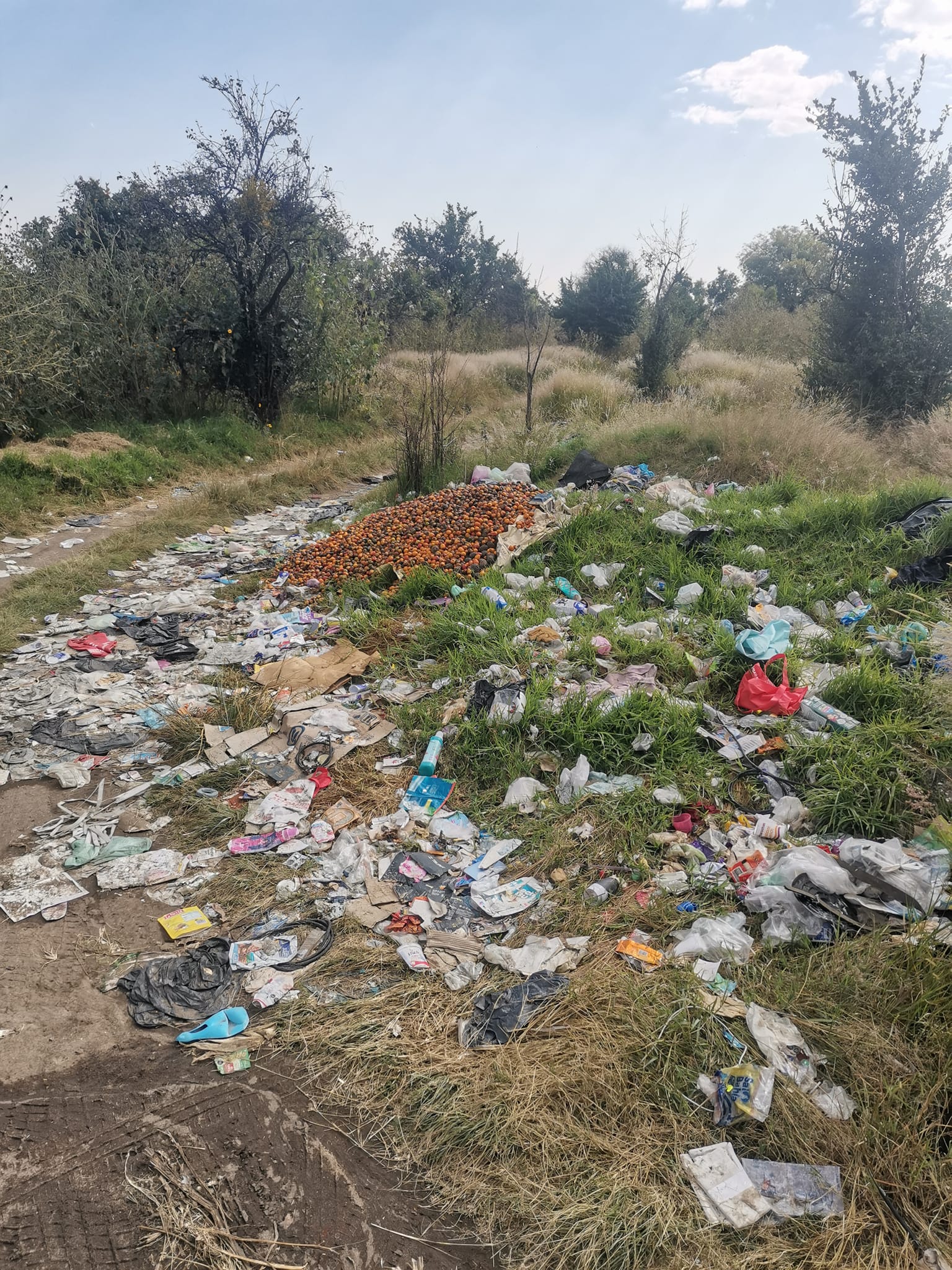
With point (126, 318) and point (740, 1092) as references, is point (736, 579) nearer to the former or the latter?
point (740, 1092)

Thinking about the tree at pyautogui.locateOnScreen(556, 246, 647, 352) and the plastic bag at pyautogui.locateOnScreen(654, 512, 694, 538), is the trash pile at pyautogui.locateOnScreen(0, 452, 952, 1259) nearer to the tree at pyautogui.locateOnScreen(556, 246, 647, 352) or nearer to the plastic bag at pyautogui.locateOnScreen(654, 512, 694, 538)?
the plastic bag at pyautogui.locateOnScreen(654, 512, 694, 538)

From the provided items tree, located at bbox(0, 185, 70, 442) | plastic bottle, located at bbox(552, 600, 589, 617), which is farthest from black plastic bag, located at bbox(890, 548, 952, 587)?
tree, located at bbox(0, 185, 70, 442)

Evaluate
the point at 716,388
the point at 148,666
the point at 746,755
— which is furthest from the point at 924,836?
the point at 716,388

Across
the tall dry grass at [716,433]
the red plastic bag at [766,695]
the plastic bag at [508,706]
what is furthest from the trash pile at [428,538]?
the red plastic bag at [766,695]

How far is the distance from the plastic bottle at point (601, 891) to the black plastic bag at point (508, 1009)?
1.14ft

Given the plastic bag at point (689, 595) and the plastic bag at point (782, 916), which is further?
the plastic bag at point (689, 595)

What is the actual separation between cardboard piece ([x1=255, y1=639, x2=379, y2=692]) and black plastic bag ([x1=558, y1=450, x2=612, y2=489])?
144 inches

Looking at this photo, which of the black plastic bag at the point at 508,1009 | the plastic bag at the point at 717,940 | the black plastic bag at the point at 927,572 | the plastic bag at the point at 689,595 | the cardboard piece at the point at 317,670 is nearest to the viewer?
the black plastic bag at the point at 508,1009

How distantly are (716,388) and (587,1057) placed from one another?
10374 mm

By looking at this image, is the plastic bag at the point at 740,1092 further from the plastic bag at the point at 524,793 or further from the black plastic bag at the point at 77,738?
the black plastic bag at the point at 77,738

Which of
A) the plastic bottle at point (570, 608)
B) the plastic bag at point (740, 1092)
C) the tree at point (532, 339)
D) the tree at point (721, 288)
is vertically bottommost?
the plastic bag at point (740, 1092)

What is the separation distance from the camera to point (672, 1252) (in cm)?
167

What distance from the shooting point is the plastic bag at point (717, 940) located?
2350mm

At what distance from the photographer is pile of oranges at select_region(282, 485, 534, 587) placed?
18.5ft
